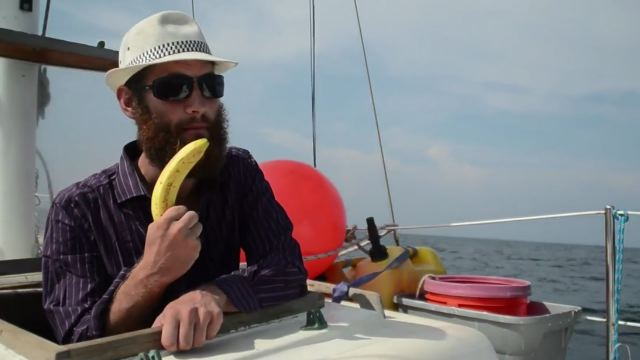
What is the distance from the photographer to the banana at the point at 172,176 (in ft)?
4.09

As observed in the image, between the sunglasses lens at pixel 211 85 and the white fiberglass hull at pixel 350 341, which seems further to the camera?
the sunglasses lens at pixel 211 85

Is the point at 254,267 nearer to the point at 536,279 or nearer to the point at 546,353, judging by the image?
the point at 546,353

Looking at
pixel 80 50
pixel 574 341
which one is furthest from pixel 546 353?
pixel 574 341

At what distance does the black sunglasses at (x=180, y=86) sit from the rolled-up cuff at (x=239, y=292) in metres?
0.56

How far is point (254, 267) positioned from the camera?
5.21ft

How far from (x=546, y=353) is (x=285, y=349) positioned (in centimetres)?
189

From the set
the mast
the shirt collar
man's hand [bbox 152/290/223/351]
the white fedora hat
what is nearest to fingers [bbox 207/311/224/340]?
man's hand [bbox 152/290/223/351]

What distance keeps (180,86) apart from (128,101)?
10.0 inches

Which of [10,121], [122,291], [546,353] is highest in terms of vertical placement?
[10,121]

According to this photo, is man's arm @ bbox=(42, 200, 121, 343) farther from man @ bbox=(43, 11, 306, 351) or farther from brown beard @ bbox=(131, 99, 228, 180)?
brown beard @ bbox=(131, 99, 228, 180)

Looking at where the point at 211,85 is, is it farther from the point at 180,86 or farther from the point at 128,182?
the point at 128,182

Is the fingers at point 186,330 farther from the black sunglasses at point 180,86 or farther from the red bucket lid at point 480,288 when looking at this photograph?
the red bucket lid at point 480,288

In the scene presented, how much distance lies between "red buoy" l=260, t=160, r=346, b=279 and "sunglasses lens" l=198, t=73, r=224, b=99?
1.48m

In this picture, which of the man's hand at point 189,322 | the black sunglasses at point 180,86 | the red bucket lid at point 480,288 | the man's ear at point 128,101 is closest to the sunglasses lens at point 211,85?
the black sunglasses at point 180,86
